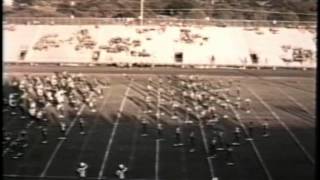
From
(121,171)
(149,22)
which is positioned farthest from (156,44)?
(121,171)

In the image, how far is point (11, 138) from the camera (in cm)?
767

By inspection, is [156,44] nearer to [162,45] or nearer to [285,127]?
[162,45]

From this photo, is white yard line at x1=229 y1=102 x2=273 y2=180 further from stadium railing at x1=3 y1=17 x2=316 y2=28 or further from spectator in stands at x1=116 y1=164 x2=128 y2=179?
stadium railing at x1=3 y1=17 x2=316 y2=28

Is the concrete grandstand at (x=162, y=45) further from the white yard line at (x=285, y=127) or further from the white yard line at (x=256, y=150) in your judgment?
the white yard line at (x=256, y=150)

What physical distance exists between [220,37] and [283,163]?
1071cm

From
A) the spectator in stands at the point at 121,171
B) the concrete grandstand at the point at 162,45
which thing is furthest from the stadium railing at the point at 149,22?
the spectator in stands at the point at 121,171

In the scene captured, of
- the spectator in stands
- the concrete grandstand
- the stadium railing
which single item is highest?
the stadium railing

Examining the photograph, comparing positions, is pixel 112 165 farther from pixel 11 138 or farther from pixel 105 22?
pixel 105 22

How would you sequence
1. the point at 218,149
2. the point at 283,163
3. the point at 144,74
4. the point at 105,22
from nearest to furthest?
1. the point at 283,163
2. the point at 218,149
3. the point at 144,74
4. the point at 105,22

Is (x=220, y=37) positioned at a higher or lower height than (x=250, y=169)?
higher

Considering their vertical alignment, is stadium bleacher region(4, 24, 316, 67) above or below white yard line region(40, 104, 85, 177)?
above

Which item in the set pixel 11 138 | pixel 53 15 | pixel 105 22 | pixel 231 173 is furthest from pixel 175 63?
pixel 231 173

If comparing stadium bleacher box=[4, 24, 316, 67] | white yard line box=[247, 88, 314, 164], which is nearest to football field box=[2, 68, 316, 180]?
white yard line box=[247, 88, 314, 164]

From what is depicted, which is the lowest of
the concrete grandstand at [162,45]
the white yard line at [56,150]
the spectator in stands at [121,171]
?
the spectator in stands at [121,171]
